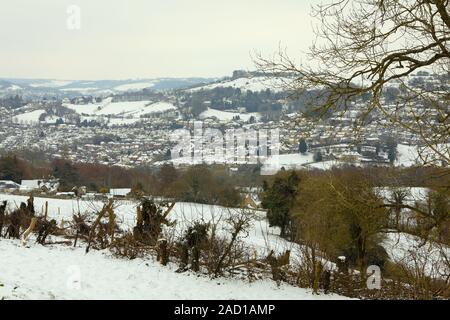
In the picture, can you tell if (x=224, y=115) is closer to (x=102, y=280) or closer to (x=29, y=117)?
(x=29, y=117)

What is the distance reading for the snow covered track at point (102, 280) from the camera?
8590 mm

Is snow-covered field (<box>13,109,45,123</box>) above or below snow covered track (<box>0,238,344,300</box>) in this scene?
below

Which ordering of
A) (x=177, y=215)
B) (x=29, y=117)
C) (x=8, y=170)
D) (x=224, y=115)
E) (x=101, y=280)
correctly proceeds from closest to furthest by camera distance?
1. (x=101, y=280)
2. (x=177, y=215)
3. (x=8, y=170)
4. (x=224, y=115)
5. (x=29, y=117)

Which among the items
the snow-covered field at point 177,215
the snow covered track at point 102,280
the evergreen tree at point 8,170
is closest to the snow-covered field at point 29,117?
the evergreen tree at point 8,170

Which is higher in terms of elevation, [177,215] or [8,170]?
[177,215]

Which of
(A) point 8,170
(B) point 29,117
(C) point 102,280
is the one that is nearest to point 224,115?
(B) point 29,117

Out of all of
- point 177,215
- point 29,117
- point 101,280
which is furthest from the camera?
point 29,117

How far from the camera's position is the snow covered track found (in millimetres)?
8590

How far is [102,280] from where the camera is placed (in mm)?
10180

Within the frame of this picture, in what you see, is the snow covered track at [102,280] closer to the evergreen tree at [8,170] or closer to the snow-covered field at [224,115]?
the evergreen tree at [8,170]

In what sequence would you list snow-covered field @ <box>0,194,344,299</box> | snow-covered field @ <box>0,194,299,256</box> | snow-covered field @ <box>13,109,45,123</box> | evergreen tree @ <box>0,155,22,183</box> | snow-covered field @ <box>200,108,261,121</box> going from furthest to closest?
snow-covered field @ <box>13,109,45,123</box> < snow-covered field @ <box>200,108,261,121</box> < evergreen tree @ <box>0,155,22,183</box> < snow-covered field @ <box>0,194,299,256</box> < snow-covered field @ <box>0,194,344,299</box>

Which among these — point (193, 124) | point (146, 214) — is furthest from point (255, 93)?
point (146, 214)

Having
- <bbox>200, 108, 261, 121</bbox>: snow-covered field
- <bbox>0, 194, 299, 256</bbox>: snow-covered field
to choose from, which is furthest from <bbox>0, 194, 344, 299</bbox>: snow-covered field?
<bbox>200, 108, 261, 121</bbox>: snow-covered field

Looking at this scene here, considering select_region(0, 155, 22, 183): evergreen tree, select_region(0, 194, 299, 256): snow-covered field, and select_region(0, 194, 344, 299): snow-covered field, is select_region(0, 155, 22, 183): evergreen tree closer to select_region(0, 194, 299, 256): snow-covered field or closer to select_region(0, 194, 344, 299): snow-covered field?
select_region(0, 194, 299, 256): snow-covered field
